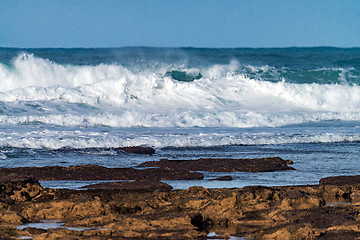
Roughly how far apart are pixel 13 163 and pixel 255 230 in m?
5.54

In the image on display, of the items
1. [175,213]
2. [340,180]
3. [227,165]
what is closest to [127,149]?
[227,165]

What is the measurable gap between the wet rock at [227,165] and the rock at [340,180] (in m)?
1.27

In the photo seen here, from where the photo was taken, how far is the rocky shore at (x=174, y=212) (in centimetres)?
465

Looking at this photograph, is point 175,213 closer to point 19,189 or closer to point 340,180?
point 19,189

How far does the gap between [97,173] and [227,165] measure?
2.08 meters

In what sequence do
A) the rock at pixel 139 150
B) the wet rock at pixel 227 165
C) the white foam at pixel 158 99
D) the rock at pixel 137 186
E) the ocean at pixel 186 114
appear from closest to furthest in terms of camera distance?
the rock at pixel 137 186 < the wet rock at pixel 227 165 < the ocean at pixel 186 114 < the rock at pixel 139 150 < the white foam at pixel 158 99

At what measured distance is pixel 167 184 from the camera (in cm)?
715

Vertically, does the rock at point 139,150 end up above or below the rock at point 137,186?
below

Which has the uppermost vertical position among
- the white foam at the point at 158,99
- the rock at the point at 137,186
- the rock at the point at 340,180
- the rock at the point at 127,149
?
the white foam at the point at 158,99

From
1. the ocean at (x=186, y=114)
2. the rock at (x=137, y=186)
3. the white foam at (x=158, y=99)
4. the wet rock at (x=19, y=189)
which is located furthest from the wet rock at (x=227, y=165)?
the white foam at (x=158, y=99)

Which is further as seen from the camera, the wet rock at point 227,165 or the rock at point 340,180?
the wet rock at point 227,165

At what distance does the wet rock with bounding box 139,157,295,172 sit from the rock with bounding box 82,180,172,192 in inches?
65.4

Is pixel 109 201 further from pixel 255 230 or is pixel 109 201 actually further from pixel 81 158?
pixel 81 158

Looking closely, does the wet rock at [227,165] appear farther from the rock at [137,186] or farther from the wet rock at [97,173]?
the rock at [137,186]
